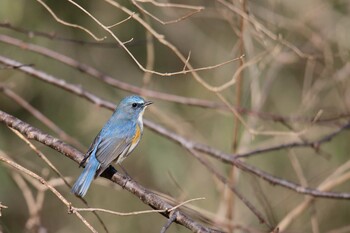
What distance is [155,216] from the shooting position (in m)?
8.20

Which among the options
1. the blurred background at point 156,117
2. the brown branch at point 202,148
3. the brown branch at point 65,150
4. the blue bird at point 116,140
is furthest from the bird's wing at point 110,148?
the blurred background at point 156,117

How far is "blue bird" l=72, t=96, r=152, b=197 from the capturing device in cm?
435

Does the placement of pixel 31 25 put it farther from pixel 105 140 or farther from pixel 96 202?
pixel 105 140

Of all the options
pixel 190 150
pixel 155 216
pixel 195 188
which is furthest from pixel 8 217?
pixel 190 150

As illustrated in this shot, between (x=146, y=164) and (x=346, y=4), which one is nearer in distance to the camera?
(x=346, y=4)

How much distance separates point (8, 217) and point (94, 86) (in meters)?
1.85

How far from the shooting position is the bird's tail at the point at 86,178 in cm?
420

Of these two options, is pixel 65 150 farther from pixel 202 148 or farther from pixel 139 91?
pixel 139 91

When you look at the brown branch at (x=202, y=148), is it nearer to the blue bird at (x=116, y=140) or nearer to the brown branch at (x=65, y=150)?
the blue bird at (x=116, y=140)

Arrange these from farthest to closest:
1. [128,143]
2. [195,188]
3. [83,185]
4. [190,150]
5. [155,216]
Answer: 1. [155,216]
2. [195,188]
3. [128,143]
4. [190,150]
5. [83,185]

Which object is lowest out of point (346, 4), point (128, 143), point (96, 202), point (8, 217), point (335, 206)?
point (8, 217)

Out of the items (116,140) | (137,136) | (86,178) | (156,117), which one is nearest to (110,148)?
(116,140)

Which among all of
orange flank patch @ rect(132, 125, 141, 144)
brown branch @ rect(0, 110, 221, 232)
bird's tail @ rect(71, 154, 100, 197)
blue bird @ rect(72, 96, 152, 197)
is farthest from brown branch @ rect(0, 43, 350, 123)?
brown branch @ rect(0, 110, 221, 232)

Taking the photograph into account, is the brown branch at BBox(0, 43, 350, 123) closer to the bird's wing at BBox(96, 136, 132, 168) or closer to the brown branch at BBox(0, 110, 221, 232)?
the bird's wing at BBox(96, 136, 132, 168)
